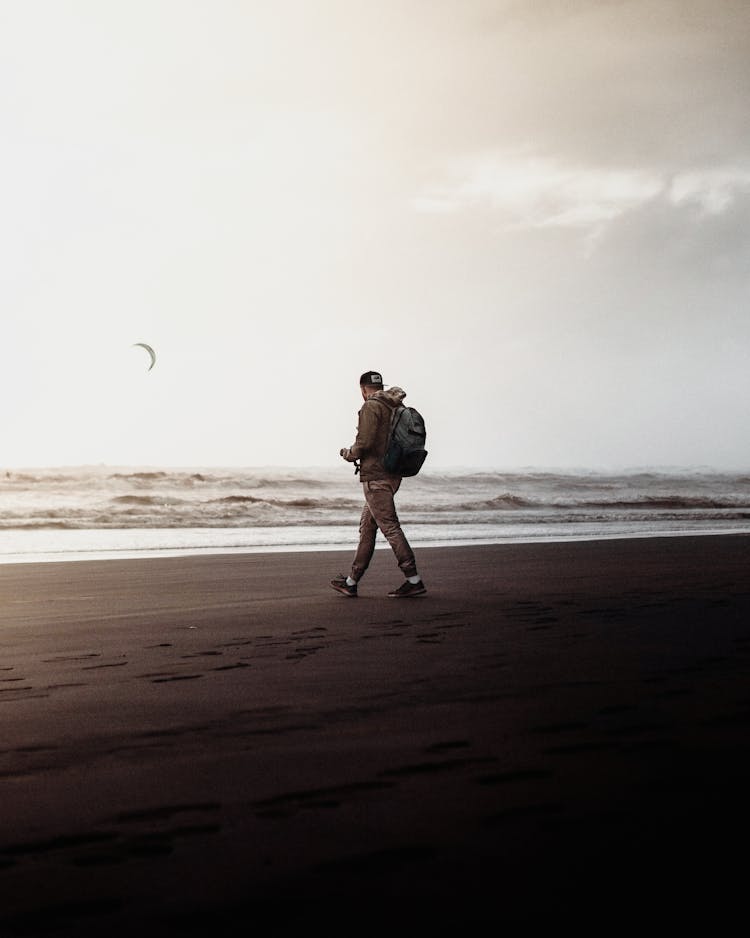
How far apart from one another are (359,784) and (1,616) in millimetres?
5770

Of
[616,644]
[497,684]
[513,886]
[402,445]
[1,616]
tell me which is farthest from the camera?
[402,445]

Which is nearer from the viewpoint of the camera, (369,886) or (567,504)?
(369,886)

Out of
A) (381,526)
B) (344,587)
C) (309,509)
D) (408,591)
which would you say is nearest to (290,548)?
(344,587)

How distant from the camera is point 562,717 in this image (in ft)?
13.0

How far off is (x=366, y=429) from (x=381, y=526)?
3.12 ft

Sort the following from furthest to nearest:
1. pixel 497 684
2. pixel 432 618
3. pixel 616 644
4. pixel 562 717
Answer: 1. pixel 432 618
2. pixel 616 644
3. pixel 497 684
4. pixel 562 717

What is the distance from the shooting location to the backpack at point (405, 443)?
909cm

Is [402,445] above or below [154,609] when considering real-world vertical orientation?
above

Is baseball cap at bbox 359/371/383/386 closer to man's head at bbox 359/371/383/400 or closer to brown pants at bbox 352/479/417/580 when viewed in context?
man's head at bbox 359/371/383/400

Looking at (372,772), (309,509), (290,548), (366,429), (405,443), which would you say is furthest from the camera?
(309,509)

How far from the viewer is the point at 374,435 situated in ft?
30.3

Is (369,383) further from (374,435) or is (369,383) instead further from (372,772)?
(372,772)

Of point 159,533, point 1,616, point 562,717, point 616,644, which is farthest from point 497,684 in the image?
point 159,533

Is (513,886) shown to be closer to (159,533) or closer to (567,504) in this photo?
(159,533)
